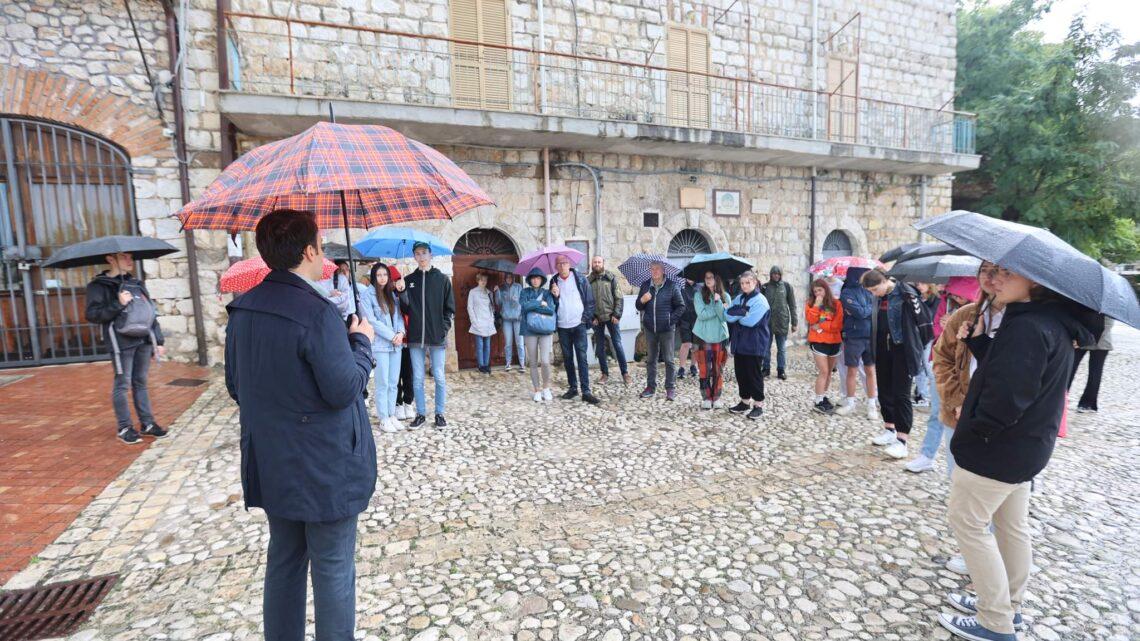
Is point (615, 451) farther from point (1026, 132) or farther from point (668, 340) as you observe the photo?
point (1026, 132)

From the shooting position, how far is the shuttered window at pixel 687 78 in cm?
1066

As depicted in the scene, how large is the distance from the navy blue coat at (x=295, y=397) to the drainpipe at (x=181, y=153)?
7125 mm

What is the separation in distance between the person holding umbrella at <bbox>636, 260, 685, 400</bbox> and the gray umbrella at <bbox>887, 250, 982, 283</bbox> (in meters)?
2.60

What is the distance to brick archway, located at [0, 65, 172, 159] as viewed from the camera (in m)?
7.05

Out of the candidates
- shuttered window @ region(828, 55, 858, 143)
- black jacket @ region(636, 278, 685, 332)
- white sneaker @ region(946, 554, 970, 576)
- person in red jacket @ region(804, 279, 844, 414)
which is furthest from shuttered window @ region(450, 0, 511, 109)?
white sneaker @ region(946, 554, 970, 576)

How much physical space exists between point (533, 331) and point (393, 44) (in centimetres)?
543

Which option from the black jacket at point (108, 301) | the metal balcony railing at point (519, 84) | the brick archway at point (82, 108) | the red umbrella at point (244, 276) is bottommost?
the black jacket at point (108, 301)

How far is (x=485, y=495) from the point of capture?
4.11m

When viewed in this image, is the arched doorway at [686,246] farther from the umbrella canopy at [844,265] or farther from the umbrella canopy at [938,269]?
the umbrella canopy at [938,269]

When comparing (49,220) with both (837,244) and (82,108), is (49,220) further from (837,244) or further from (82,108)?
(837,244)

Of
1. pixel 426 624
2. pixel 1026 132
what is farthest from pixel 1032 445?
pixel 1026 132

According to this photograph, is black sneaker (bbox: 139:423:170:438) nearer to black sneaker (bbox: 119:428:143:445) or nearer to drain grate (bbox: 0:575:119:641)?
black sneaker (bbox: 119:428:143:445)

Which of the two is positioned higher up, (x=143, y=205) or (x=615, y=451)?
(x=143, y=205)

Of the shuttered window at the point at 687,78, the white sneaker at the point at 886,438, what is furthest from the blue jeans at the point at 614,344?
the shuttered window at the point at 687,78
